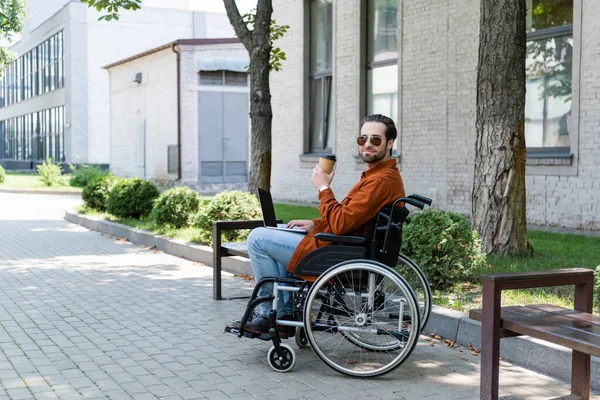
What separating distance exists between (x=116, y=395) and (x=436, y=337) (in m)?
2.64

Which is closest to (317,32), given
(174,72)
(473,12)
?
(473,12)

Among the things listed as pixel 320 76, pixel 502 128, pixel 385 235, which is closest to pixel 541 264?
pixel 502 128

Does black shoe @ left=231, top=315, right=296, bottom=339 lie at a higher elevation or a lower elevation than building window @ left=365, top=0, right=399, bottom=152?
lower

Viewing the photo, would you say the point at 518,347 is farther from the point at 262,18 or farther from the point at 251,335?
the point at 262,18

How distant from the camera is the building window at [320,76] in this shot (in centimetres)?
1933

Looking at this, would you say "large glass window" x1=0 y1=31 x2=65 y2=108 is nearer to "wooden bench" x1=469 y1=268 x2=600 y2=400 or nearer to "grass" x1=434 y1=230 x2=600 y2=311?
"grass" x1=434 y1=230 x2=600 y2=311

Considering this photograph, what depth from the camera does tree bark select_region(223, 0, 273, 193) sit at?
39.8 ft

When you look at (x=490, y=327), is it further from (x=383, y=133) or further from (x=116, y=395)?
(x=116, y=395)

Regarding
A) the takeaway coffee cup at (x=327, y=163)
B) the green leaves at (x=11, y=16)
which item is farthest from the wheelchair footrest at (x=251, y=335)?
the green leaves at (x=11, y=16)

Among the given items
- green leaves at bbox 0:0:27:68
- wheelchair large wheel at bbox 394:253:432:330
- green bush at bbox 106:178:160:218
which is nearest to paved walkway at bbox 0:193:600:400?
wheelchair large wheel at bbox 394:253:432:330

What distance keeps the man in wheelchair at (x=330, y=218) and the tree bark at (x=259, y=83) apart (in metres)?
6.69

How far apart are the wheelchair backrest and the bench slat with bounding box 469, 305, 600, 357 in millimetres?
966

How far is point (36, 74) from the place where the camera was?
51406 mm

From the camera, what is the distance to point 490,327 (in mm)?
4234
